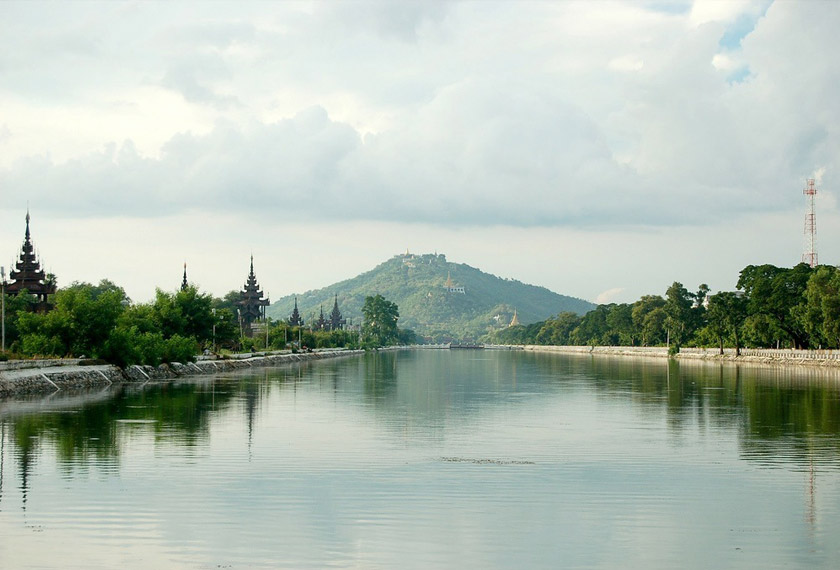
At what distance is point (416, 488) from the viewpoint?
20062mm

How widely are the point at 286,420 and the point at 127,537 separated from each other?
68.6 ft

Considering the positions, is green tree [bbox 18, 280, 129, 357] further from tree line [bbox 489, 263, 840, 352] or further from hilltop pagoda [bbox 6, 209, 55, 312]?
tree line [bbox 489, 263, 840, 352]

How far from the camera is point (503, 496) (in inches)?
754

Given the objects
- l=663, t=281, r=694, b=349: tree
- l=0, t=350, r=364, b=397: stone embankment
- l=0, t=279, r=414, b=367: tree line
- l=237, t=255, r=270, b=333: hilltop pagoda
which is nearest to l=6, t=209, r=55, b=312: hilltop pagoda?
l=0, t=279, r=414, b=367: tree line

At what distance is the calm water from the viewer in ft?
47.6

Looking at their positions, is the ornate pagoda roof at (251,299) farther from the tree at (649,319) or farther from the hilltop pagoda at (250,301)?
the tree at (649,319)

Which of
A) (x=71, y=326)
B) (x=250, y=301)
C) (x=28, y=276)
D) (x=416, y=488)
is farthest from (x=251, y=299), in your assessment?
(x=416, y=488)

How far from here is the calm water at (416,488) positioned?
14.5 metres

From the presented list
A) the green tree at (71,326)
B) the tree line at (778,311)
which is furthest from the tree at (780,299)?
the green tree at (71,326)

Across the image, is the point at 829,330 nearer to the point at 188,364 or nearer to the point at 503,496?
the point at 188,364

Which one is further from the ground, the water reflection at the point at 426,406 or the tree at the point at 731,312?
the tree at the point at 731,312

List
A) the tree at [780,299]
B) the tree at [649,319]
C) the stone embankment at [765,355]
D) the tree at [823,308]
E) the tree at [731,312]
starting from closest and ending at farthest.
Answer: the tree at [823,308], the stone embankment at [765,355], the tree at [780,299], the tree at [731,312], the tree at [649,319]

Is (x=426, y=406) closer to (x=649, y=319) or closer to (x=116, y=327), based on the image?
(x=116, y=327)

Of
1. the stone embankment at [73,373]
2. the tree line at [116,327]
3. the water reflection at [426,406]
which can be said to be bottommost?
the water reflection at [426,406]
